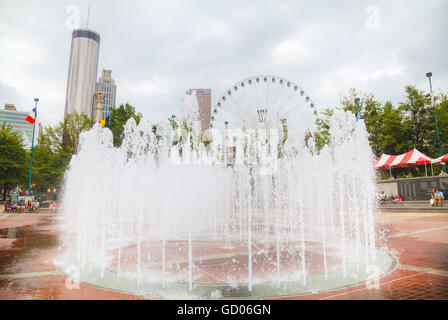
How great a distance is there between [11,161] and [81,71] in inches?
6757

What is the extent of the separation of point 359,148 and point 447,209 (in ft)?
34.5

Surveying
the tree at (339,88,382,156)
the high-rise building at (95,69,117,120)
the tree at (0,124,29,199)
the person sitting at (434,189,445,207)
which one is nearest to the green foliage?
the tree at (339,88,382,156)

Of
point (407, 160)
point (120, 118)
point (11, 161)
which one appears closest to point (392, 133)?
point (407, 160)

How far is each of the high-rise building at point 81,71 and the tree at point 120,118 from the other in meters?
157

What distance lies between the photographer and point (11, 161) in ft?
114

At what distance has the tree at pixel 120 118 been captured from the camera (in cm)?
3684

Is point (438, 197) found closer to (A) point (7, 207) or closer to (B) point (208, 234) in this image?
(B) point (208, 234)

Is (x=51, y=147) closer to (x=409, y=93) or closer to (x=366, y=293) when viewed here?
(x=366, y=293)

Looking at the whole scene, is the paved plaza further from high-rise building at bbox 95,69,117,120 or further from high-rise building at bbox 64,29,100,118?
high-rise building at bbox 95,69,117,120

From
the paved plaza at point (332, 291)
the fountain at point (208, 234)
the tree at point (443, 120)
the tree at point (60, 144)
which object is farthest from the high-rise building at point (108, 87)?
the paved plaza at point (332, 291)

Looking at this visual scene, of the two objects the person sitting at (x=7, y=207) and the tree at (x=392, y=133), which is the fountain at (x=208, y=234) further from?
the person sitting at (x=7, y=207)

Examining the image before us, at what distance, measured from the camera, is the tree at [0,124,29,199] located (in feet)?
114

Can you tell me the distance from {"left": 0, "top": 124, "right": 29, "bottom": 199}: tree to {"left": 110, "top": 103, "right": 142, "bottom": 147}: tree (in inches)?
490
